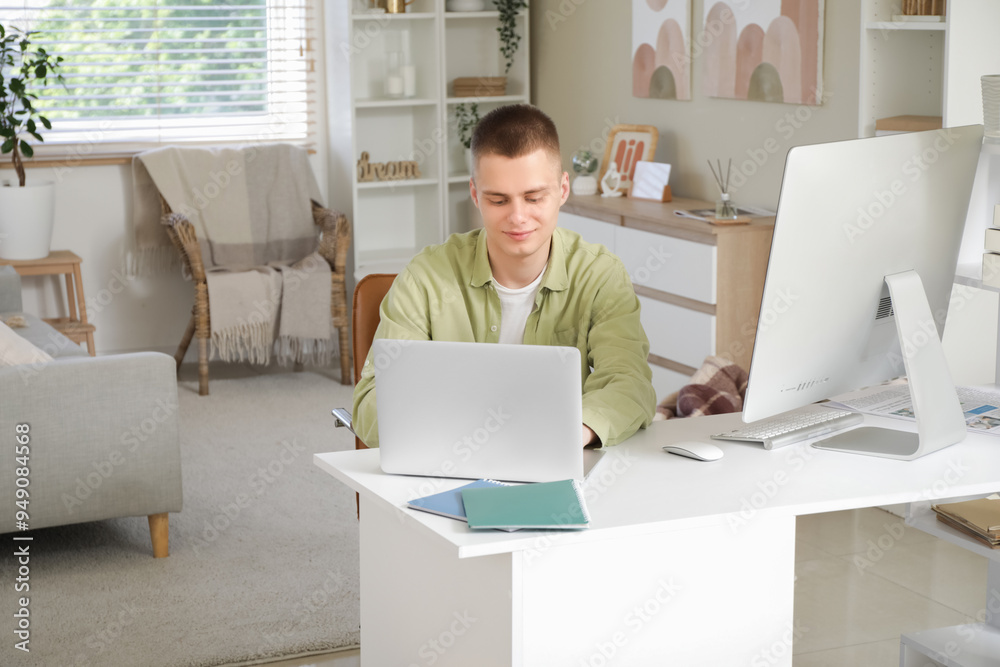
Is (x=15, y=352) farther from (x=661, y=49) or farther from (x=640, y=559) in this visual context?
(x=661, y=49)

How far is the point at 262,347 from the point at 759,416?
362 cm

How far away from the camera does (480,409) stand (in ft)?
5.22

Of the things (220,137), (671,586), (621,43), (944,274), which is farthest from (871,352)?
(220,137)

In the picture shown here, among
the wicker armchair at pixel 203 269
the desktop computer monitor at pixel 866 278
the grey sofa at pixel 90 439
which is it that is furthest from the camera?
the wicker armchair at pixel 203 269

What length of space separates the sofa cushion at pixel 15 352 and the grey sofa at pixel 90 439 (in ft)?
0.17

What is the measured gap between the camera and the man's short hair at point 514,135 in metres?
1.89

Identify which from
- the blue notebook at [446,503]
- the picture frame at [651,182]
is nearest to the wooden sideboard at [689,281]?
the picture frame at [651,182]

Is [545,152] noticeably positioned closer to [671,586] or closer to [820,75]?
[671,586]

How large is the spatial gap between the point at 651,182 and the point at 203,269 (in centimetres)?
192

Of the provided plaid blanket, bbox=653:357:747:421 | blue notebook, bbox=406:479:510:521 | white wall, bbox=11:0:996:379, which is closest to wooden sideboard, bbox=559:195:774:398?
white wall, bbox=11:0:996:379

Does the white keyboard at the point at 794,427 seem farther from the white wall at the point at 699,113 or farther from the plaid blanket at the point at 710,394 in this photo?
the white wall at the point at 699,113

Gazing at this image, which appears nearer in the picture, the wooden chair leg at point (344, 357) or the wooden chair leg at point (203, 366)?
the wooden chair leg at point (203, 366)

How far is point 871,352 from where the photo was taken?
74.0 inches

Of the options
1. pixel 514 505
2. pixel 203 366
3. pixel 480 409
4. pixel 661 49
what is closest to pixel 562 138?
pixel 661 49
